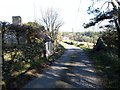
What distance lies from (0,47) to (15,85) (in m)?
5.79

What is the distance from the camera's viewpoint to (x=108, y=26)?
3106 centimetres

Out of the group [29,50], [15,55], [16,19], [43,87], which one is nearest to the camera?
[43,87]

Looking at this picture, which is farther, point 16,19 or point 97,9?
point 16,19

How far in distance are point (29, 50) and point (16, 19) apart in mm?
25510

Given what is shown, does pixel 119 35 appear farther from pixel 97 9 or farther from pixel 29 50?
pixel 29 50

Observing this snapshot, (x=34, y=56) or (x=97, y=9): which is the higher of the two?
(x=97, y=9)

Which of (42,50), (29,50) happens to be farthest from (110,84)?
(42,50)

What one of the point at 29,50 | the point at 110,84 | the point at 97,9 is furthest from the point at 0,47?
the point at 97,9

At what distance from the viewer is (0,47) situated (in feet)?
61.7

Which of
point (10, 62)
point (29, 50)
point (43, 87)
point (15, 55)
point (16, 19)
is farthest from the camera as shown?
point (16, 19)

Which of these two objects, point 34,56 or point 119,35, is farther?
point 119,35

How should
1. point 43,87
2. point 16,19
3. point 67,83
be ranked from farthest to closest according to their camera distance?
point 16,19
point 67,83
point 43,87

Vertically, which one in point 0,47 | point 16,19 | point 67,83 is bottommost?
point 67,83

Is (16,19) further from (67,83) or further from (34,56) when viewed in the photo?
(67,83)
